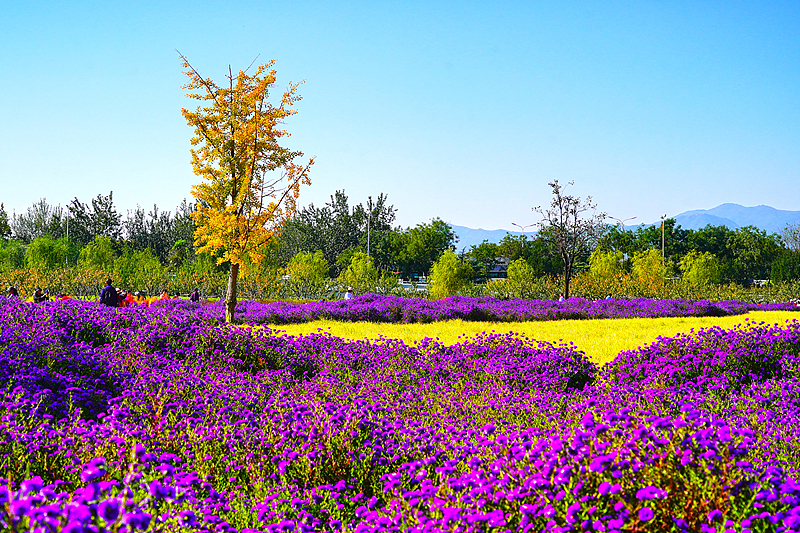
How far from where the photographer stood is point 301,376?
6070 mm

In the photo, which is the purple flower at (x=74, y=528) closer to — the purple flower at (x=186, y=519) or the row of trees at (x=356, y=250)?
the purple flower at (x=186, y=519)

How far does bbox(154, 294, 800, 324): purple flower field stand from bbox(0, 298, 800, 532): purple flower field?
750 cm

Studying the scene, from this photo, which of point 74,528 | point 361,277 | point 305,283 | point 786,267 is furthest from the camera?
point 786,267

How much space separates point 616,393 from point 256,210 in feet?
31.1

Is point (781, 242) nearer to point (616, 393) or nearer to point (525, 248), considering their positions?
point (525, 248)

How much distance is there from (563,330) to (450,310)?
3.83 metres

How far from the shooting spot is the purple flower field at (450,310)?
46.9 feet

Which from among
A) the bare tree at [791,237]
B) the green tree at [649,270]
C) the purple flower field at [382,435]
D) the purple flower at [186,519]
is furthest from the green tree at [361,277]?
the bare tree at [791,237]

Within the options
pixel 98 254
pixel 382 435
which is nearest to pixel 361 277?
pixel 98 254

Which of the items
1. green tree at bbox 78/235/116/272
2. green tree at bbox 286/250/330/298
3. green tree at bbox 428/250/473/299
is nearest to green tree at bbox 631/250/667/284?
green tree at bbox 428/250/473/299

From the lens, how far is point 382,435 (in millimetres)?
3590

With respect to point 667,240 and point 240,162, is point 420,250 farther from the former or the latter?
point 240,162

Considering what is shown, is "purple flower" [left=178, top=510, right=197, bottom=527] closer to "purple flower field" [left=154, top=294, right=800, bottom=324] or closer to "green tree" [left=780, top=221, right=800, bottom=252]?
"purple flower field" [left=154, top=294, right=800, bottom=324]

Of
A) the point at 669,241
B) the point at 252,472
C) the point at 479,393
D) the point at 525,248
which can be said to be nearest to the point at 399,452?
the point at 252,472
